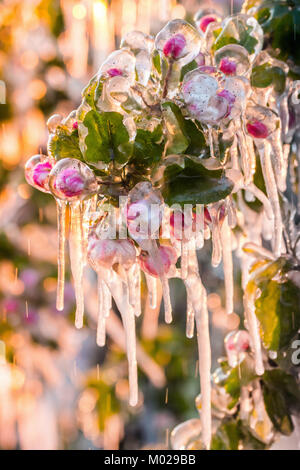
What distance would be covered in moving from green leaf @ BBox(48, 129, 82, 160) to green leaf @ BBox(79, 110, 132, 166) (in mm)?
23

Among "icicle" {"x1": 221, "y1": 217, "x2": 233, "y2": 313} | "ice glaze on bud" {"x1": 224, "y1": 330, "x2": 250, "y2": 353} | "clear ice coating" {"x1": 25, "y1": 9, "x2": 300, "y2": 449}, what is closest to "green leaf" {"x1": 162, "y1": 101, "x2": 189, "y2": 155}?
"clear ice coating" {"x1": 25, "y1": 9, "x2": 300, "y2": 449}

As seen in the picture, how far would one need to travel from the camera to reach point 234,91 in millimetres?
367

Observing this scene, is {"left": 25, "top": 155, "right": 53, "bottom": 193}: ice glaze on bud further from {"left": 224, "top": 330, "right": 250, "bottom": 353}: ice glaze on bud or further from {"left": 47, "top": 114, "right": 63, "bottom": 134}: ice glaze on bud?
{"left": 224, "top": 330, "right": 250, "bottom": 353}: ice glaze on bud

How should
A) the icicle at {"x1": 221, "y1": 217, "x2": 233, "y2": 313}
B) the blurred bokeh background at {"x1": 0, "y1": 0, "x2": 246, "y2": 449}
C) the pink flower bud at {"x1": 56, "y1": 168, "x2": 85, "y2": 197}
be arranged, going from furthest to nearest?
the blurred bokeh background at {"x1": 0, "y1": 0, "x2": 246, "y2": 449} < the icicle at {"x1": 221, "y1": 217, "x2": 233, "y2": 313} < the pink flower bud at {"x1": 56, "y1": 168, "x2": 85, "y2": 197}

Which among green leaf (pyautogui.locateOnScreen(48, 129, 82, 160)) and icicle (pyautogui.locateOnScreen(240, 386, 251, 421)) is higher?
green leaf (pyautogui.locateOnScreen(48, 129, 82, 160))

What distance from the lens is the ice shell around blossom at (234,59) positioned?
1.33 feet

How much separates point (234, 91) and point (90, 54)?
158 cm

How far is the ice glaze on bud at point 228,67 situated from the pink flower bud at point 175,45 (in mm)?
49

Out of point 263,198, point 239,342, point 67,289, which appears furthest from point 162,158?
point 67,289

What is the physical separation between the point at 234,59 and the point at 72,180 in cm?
16

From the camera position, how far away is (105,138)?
0.36 metres

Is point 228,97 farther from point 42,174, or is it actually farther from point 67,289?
point 67,289

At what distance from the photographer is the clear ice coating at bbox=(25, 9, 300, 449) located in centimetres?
35

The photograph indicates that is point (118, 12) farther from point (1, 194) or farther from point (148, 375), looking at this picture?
point (148, 375)
